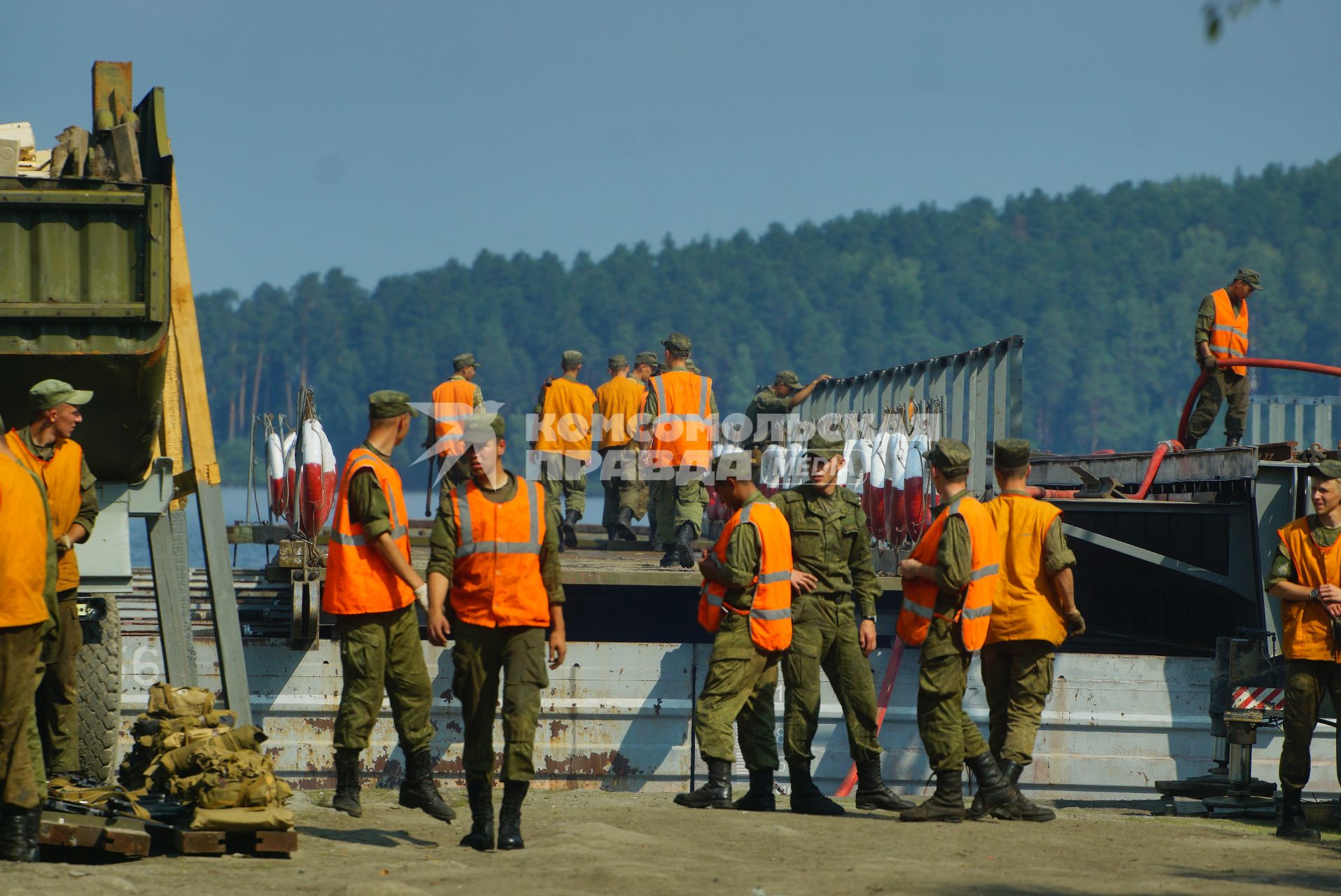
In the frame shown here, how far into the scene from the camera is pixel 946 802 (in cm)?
882

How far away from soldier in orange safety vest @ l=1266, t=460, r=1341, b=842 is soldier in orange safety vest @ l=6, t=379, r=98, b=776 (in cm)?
562

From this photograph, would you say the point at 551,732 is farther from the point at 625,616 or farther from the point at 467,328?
the point at 467,328

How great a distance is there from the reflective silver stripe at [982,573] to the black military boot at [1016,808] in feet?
3.36

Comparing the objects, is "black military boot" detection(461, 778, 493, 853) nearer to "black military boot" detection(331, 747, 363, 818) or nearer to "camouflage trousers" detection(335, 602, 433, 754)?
"camouflage trousers" detection(335, 602, 433, 754)

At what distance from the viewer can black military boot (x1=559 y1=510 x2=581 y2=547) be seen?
1627 cm

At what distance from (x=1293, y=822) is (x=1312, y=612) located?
1.04 m

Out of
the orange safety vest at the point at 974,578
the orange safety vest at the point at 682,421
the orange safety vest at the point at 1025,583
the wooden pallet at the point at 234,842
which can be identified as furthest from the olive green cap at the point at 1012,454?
the orange safety vest at the point at 682,421

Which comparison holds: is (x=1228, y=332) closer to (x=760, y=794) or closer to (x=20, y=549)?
(x=760, y=794)

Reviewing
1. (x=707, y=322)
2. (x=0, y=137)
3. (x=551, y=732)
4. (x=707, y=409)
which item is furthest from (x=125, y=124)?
(x=707, y=322)

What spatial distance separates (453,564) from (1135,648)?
903 centimetres

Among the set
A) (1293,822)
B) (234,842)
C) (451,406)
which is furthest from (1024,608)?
(451,406)

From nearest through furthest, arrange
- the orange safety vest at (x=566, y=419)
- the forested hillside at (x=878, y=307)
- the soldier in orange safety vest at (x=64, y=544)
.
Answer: the soldier in orange safety vest at (x=64, y=544)
the orange safety vest at (x=566, y=419)
the forested hillside at (x=878, y=307)

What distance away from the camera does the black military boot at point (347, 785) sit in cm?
842

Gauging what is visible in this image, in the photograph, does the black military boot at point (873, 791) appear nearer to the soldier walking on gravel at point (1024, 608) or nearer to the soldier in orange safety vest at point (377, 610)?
the soldier walking on gravel at point (1024, 608)
